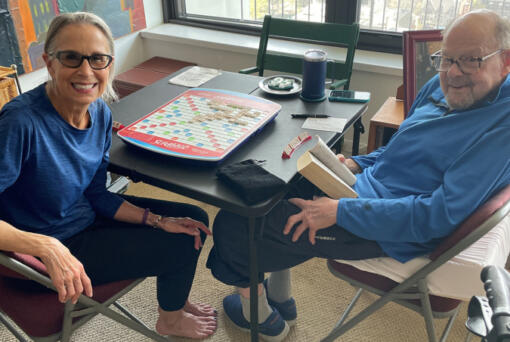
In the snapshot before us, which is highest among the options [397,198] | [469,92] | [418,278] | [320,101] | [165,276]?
[469,92]

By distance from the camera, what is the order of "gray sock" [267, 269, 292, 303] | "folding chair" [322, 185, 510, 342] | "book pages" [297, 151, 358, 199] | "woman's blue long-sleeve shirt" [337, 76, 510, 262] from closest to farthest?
"folding chair" [322, 185, 510, 342] < "woman's blue long-sleeve shirt" [337, 76, 510, 262] < "book pages" [297, 151, 358, 199] < "gray sock" [267, 269, 292, 303]

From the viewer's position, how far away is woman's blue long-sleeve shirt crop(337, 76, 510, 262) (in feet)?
3.96

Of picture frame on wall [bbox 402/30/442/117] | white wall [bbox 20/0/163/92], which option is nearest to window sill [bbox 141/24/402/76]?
white wall [bbox 20/0/163/92]

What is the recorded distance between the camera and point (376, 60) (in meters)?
2.77

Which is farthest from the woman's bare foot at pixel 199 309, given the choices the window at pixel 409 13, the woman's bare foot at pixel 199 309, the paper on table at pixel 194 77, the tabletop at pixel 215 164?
the window at pixel 409 13

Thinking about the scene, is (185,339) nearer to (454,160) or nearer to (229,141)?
(229,141)

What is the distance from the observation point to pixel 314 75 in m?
1.82

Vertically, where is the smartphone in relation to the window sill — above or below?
above

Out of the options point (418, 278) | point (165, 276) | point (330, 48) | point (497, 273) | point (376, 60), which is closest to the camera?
point (497, 273)

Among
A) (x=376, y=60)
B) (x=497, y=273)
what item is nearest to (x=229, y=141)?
(x=497, y=273)

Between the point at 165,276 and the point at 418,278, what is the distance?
0.78 metres

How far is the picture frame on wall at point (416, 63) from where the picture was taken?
203cm

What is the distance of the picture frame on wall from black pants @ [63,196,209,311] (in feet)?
3.57

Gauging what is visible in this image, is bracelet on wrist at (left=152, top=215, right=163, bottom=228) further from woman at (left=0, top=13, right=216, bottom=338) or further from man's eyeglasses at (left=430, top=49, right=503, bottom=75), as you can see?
man's eyeglasses at (left=430, top=49, right=503, bottom=75)
